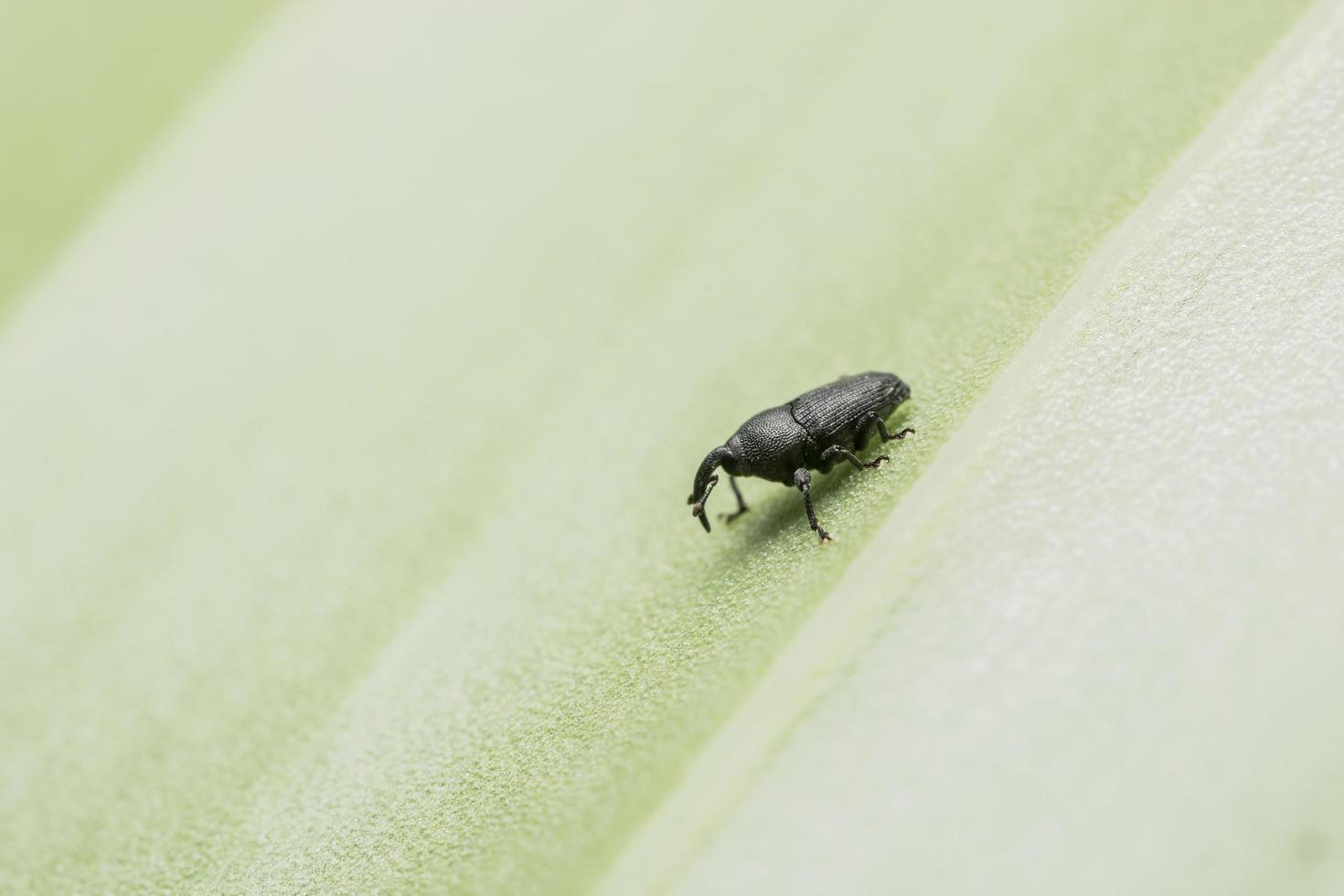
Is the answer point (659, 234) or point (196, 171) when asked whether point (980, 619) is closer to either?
point (659, 234)

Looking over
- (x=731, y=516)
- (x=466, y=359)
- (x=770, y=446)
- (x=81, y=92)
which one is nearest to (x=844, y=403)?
(x=770, y=446)

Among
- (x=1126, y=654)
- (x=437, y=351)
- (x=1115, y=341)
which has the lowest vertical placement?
(x=437, y=351)

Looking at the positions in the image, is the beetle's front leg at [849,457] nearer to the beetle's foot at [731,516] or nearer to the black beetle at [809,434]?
the black beetle at [809,434]

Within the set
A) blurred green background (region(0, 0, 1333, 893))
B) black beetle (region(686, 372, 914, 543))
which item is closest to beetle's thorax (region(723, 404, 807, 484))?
black beetle (region(686, 372, 914, 543))

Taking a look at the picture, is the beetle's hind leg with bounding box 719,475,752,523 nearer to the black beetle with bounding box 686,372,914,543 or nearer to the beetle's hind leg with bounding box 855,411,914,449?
the black beetle with bounding box 686,372,914,543

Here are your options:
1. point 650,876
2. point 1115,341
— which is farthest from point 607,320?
point 650,876

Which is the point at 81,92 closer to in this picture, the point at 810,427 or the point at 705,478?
the point at 705,478
